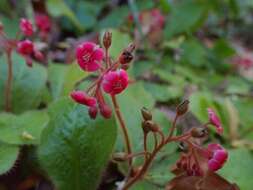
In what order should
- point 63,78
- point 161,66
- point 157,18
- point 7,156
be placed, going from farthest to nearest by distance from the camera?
point 157,18 < point 161,66 < point 63,78 < point 7,156

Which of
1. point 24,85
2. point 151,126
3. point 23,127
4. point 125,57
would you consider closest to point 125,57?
point 125,57

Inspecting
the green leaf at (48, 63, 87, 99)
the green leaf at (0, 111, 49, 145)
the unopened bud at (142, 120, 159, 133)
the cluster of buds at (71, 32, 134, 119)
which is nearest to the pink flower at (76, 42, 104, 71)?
the cluster of buds at (71, 32, 134, 119)

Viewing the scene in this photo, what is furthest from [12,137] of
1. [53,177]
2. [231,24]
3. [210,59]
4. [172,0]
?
[231,24]

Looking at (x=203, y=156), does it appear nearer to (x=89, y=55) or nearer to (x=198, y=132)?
(x=198, y=132)

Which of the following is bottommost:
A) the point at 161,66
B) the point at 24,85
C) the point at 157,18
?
the point at 24,85

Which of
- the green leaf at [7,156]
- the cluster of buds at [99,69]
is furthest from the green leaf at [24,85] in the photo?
the cluster of buds at [99,69]

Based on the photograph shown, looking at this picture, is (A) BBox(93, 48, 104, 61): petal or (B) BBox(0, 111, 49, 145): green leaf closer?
(A) BBox(93, 48, 104, 61): petal

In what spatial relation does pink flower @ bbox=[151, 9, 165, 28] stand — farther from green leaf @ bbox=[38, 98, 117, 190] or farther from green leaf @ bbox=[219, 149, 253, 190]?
green leaf @ bbox=[38, 98, 117, 190]
